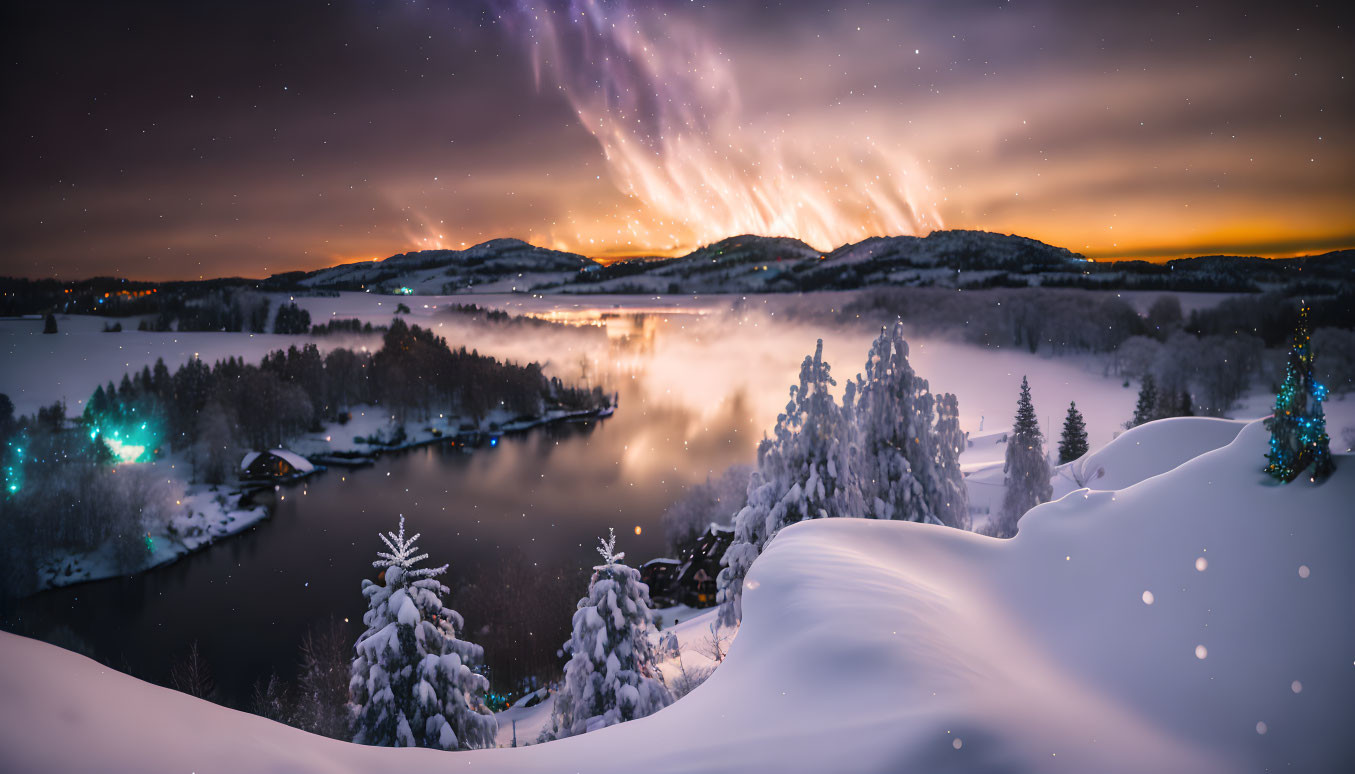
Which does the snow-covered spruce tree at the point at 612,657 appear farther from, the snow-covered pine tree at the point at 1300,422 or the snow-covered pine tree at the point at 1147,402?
the snow-covered pine tree at the point at 1147,402

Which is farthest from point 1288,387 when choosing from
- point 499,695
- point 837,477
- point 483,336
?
point 483,336

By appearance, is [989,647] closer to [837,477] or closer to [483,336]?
[837,477]

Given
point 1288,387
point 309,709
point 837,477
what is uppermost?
point 1288,387

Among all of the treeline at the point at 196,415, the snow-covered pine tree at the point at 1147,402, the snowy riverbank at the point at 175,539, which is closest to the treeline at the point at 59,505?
the treeline at the point at 196,415

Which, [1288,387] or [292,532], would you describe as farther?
[292,532]

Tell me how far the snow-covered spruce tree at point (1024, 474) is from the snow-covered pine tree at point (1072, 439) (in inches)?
449

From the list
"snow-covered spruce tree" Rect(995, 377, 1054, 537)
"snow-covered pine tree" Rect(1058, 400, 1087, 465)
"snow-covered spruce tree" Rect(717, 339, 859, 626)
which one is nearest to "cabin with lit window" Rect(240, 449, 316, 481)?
"snow-covered spruce tree" Rect(717, 339, 859, 626)

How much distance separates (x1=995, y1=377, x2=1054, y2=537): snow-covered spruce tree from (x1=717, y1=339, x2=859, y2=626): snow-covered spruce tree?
15.5 meters

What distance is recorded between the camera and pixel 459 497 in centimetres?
4616

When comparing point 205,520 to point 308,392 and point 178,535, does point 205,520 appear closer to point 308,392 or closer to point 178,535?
point 178,535

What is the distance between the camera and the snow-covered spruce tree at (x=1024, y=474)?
82.8 feet

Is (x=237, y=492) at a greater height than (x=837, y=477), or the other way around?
(x=837, y=477)

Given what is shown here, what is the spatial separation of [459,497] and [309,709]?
28.9 meters

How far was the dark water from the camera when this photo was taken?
83.0 ft
